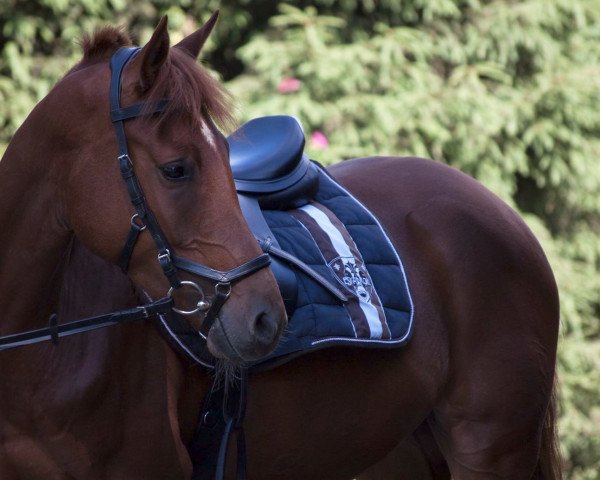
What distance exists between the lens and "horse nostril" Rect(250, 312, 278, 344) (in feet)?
6.59

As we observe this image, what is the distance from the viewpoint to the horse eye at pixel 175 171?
2.03 metres

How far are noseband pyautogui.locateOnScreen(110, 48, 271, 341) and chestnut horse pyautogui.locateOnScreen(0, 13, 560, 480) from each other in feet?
0.06

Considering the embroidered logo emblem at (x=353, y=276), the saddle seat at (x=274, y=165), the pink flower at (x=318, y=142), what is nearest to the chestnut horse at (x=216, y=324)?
the embroidered logo emblem at (x=353, y=276)

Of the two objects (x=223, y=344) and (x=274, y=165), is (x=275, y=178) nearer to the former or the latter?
(x=274, y=165)

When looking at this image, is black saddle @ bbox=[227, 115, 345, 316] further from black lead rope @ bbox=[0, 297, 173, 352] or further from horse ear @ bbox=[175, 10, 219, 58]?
black lead rope @ bbox=[0, 297, 173, 352]

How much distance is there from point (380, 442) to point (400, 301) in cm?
42

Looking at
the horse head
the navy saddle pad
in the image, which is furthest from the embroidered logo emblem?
the horse head

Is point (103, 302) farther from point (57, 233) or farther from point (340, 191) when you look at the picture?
point (340, 191)

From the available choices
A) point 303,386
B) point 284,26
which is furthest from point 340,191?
point 284,26

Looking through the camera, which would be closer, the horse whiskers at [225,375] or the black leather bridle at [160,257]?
the black leather bridle at [160,257]

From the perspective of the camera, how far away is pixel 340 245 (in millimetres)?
2766

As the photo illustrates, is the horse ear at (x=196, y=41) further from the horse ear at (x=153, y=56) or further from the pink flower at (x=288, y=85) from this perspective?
the pink flower at (x=288, y=85)

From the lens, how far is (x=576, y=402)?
20.2 feet

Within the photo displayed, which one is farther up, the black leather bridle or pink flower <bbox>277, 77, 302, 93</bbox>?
the black leather bridle
